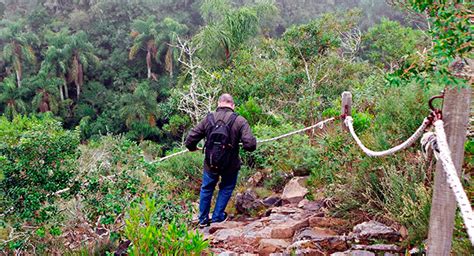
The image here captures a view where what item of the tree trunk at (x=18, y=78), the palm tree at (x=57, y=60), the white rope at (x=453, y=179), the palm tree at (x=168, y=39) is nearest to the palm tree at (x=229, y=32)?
the palm tree at (x=168, y=39)

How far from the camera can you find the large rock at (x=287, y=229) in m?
4.02

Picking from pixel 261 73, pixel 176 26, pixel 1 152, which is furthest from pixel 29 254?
pixel 176 26

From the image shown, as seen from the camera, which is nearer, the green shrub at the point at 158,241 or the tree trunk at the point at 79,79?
the green shrub at the point at 158,241

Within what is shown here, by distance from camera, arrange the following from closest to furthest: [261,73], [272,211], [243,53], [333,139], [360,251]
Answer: [360,251]
[272,211]
[333,139]
[261,73]
[243,53]

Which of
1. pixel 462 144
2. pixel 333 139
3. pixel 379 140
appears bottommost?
pixel 333 139

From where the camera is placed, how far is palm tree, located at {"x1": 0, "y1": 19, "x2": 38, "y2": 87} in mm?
29109

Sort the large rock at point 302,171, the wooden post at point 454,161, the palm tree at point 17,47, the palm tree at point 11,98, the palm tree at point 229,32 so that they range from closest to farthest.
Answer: the wooden post at point 454,161
the large rock at point 302,171
the palm tree at point 229,32
the palm tree at point 11,98
the palm tree at point 17,47

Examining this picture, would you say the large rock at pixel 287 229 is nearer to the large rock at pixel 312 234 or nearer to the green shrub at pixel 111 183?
the large rock at pixel 312 234

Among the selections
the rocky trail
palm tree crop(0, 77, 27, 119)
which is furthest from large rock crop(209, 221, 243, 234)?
palm tree crop(0, 77, 27, 119)

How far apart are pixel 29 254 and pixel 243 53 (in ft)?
39.3

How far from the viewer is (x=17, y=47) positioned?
29797 millimetres

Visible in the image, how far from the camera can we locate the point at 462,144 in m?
2.12

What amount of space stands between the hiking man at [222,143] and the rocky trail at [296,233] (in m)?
0.42

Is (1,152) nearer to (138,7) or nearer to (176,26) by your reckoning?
(176,26)
